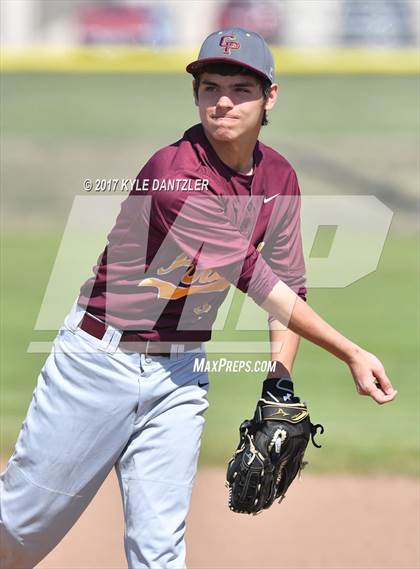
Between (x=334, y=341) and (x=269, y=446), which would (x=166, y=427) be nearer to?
(x=269, y=446)

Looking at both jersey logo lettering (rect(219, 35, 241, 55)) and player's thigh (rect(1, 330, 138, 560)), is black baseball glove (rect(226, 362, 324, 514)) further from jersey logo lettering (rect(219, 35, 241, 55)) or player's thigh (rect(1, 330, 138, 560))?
jersey logo lettering (rect(219, 35, 241, 55))

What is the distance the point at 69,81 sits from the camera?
20.9 meters

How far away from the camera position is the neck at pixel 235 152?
3309 millimetres

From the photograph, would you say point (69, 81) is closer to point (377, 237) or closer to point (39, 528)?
point (377, 237)

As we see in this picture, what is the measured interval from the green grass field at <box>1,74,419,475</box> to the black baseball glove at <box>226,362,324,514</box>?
2.37 m

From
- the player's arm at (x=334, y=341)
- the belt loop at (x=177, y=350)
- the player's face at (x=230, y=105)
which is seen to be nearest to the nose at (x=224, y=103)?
the player's face at (x=230, y=105)

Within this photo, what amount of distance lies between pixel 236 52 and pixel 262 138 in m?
12.7

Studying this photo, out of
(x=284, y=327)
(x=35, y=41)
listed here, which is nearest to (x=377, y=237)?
(x=284, y=327)

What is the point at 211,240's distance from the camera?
10.5 feet

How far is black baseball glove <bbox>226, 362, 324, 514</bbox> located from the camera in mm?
3447

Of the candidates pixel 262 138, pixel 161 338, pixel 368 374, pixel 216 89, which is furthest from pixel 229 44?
pixel 262 138

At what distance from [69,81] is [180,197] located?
18343 millimetres

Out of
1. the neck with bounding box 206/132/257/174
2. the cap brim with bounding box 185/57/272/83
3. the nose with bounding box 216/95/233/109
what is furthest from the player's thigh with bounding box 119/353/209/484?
the cap brim with bounding box 185/57/272/83

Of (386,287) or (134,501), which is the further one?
(386,287)
